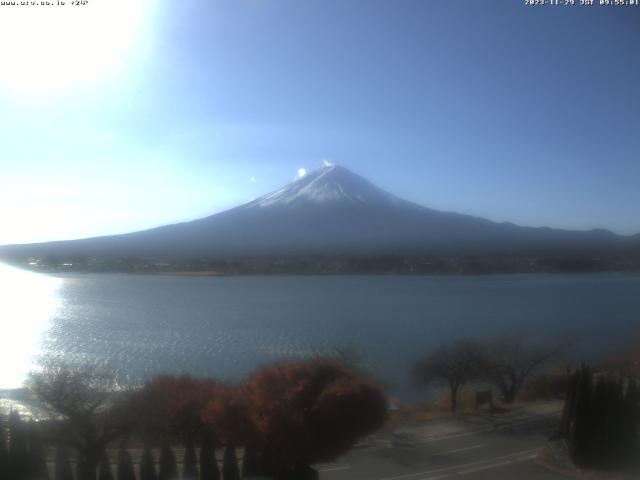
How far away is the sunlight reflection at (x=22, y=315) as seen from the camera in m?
3.73

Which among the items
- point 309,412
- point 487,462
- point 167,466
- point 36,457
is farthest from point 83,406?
point 487,462

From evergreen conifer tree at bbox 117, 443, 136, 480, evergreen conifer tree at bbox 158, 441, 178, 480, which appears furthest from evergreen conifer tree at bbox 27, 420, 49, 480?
evergreen conifer tree at bbox 158, 441, 178, 480

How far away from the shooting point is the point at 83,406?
10.5 ft

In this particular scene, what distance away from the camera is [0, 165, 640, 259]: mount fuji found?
21.6 feet

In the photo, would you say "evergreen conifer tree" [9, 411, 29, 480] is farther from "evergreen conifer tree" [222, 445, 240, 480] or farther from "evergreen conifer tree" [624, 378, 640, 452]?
"evergreen conifer tree" [624, 378, 640, 452]

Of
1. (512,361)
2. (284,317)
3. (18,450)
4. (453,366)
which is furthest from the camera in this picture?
(284,317)

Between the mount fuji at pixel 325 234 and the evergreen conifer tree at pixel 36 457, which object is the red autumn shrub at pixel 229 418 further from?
the mount fuji at pixel 325 234

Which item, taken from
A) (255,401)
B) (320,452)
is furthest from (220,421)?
(320,452)

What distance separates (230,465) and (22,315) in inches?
A: 116

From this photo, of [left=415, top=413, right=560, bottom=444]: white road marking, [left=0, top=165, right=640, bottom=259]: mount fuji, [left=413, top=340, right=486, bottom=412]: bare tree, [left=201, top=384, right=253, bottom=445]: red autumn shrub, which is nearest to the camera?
[left=201, top=384, right=253, bottom=445]: red autumn shrub

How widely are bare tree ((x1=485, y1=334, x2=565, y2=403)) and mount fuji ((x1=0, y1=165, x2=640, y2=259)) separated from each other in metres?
1.46

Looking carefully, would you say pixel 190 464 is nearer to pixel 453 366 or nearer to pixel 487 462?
pixel 487 462

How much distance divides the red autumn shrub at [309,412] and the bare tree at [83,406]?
31.9 inches

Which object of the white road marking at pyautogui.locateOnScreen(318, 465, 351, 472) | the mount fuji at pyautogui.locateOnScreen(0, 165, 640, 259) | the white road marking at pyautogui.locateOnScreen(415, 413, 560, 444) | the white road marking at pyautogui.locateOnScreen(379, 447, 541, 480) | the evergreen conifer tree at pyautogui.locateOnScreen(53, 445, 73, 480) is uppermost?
the mount fuji at pyautogui.locateOnScreen(0, 165, 640, 259)
